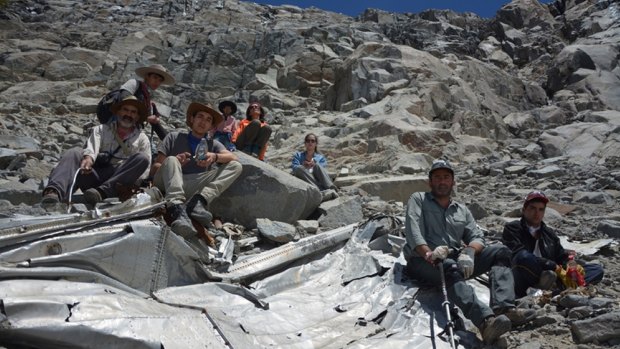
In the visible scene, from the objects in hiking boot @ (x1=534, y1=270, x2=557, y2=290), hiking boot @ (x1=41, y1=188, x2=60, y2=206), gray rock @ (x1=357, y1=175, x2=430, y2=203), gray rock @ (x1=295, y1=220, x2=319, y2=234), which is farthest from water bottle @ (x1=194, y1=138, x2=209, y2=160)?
gray rock @ (x1=357, y1=175, x2=430, y2=203)

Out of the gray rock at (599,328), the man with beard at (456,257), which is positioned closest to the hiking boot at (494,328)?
the man with beard at (456,257)

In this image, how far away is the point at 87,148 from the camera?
5.88m

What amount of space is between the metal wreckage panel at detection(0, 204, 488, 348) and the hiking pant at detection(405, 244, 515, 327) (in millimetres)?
167

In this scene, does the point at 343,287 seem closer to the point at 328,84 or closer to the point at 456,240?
the point at 456,240

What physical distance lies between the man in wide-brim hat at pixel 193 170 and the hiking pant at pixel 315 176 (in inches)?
73.8

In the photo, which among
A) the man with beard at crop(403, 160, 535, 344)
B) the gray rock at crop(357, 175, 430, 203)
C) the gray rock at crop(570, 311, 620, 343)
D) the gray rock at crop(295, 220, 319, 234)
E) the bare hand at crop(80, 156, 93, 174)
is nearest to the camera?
the gray rock at crop(570, 311, 620, 343)

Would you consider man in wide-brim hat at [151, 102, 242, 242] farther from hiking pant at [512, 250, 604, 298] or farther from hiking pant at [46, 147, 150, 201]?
hiking pant at [512, 250, 604, 298]

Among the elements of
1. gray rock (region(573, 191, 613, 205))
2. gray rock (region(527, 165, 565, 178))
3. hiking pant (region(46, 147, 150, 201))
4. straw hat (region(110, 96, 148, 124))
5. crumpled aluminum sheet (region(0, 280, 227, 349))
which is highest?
straw hat (region(110, 96, 148, 124))

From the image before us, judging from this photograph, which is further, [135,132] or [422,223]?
[135,132]

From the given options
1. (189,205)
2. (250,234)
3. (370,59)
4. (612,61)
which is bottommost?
(250,234)

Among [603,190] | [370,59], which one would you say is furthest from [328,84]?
[603,190]

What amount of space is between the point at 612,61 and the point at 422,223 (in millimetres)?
21396

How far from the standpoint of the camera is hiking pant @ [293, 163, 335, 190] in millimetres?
8078

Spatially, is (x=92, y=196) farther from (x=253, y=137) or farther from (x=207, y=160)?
(x=253, y=137)
